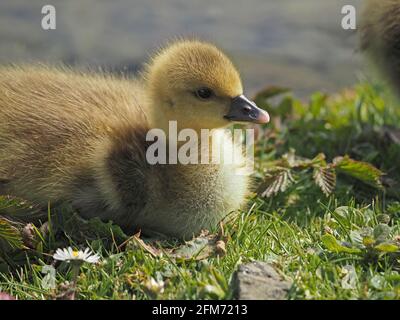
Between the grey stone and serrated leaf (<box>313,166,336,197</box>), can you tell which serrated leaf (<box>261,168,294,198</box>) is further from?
the grey stone

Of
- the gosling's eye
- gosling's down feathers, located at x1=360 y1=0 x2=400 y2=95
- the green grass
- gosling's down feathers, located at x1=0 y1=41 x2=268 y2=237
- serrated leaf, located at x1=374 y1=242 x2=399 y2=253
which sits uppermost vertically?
gosling's down feathers, located at x1=360 y1=0 x2=400 y2=95

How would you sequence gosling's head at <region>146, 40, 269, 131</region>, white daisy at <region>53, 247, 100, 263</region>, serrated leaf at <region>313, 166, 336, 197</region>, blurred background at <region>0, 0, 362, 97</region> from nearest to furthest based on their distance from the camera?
white daisy at <region>53, 247, 100, 263</region>
gosling's head at <region>146, 40, 269, 131</region>
serrated leaf at <region>313, 166, 336, 197</region>
blurred background at <region>0, 0, 362, 97</region>

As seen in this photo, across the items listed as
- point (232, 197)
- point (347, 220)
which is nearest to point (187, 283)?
point (232, 197)

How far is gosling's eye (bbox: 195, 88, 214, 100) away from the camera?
2363 mm

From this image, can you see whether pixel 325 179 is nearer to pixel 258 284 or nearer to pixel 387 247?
pixel 387 247

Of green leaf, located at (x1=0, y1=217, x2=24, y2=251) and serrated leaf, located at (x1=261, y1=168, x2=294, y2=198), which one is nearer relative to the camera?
green leaf, located at (x1=0, y1=217, x2=24, y2=251)

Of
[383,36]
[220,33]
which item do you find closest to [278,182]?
[383,36]

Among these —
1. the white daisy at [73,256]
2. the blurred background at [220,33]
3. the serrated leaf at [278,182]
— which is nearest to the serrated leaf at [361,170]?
the serrated leaf at [278,182]

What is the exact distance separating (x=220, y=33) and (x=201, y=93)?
283cm

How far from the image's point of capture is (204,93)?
237 centimetres

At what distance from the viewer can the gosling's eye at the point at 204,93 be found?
236 centimetres

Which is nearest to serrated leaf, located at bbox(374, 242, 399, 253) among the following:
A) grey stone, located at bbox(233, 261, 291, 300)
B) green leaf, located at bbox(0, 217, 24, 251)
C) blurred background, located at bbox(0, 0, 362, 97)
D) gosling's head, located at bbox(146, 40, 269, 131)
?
grey stone, located at bbox(233, 261, 291, 300)

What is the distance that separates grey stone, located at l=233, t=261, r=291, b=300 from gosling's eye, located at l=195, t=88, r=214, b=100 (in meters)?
0.54

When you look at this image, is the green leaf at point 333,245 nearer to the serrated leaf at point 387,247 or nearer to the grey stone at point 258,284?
the serrated leaf at point 387,247
